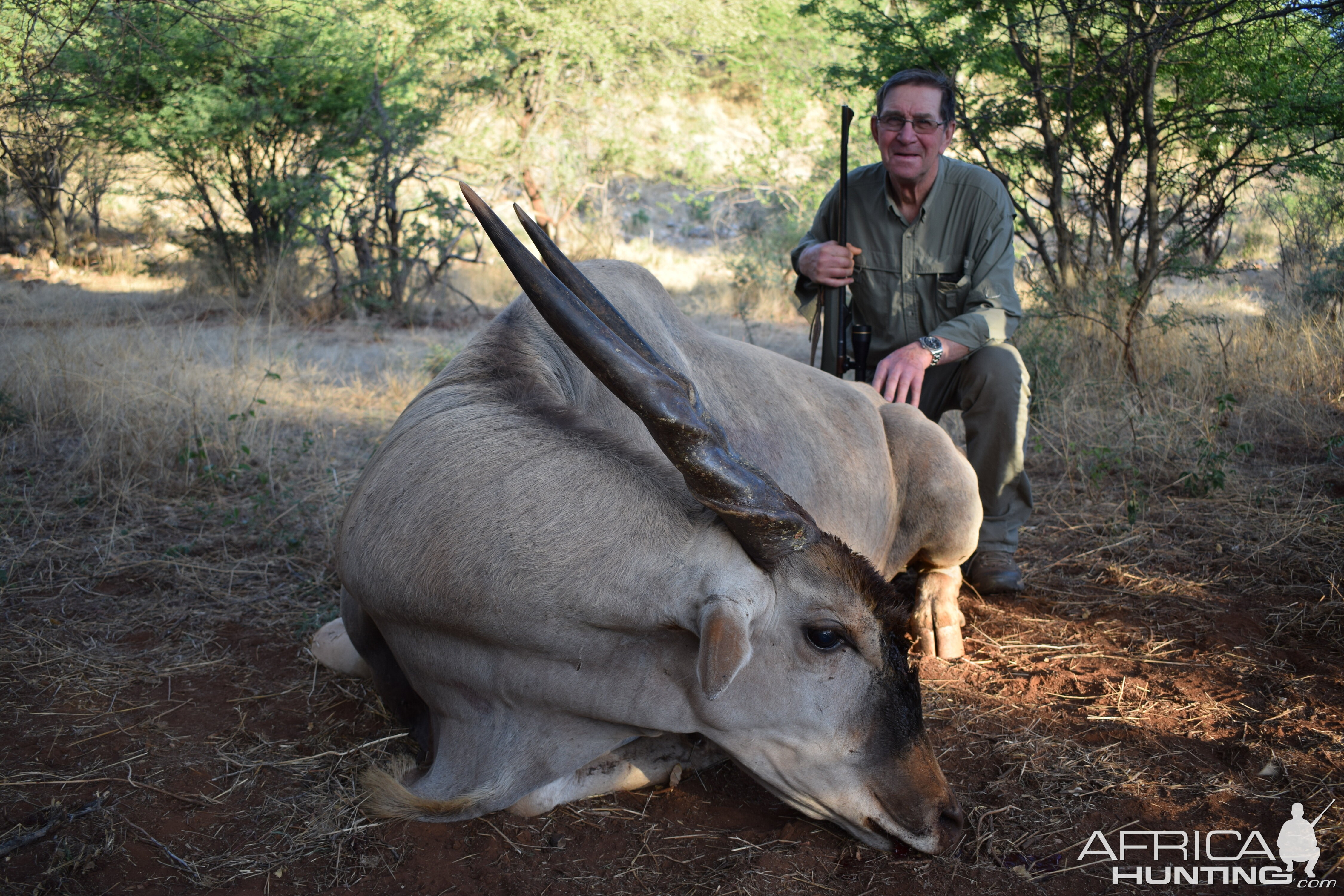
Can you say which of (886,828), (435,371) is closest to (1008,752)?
(886,828)

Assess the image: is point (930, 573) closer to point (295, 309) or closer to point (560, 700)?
point (560, 700)

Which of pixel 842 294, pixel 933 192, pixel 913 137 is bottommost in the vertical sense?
pixel 842 294

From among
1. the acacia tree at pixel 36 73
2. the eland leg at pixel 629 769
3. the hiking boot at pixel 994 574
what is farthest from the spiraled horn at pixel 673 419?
the acacia tree at pixel 36 73

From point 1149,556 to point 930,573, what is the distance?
1141 mm

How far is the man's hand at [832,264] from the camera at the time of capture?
185 inches

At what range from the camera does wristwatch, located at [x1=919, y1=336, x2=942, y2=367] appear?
424cm

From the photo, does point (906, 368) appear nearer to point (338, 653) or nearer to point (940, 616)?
point (940, 616)

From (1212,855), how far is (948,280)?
9.59 ft

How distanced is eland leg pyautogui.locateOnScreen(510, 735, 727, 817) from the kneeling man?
1.94 m

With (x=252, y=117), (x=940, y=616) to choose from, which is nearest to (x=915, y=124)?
(x=940, y=616)

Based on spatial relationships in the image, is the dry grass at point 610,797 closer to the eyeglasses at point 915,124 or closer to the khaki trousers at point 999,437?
the khaki trousers at point 999,437

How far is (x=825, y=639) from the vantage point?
2.36m

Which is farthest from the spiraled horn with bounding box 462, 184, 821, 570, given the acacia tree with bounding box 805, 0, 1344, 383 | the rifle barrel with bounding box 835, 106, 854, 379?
the acacia tree with bounding box 805, 0, 1344, 383

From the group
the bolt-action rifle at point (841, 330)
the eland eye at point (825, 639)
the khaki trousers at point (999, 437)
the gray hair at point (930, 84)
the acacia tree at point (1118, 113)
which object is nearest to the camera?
the eland eye at point (825, 639)
